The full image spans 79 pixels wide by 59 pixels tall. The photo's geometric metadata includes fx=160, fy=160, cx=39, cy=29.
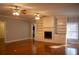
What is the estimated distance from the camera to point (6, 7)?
296cm

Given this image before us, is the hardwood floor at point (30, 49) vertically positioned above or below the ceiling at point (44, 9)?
below

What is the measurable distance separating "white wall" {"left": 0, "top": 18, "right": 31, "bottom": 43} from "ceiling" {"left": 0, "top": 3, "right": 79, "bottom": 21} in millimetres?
120

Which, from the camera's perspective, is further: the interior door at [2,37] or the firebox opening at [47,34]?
the firebox opening at [47,34]

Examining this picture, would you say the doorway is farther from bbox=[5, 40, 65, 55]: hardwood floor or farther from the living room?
bbox=[5, 40, 65, 55]: hardwood floor

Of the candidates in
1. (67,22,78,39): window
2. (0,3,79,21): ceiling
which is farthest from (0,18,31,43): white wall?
(67,22,78,39): window

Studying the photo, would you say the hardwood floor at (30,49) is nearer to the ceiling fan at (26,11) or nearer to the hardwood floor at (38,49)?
the hardwood floor at (38,49)

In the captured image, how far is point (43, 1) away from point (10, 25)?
0.77 metres

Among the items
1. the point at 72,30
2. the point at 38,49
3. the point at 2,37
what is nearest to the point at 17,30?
the point at 2,37

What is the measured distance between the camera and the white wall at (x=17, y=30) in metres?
3.04

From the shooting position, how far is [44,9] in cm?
302

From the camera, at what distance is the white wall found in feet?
9.98

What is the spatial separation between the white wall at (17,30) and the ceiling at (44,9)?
0.12m

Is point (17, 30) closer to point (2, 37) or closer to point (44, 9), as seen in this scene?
point (2, 37)

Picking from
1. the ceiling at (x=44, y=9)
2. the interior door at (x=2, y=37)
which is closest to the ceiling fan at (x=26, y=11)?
the ceiling at (x=44, y=9)
